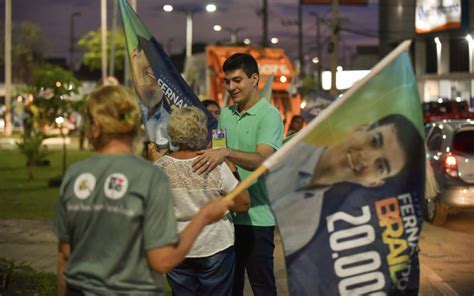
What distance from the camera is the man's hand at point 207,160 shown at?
5051 mm

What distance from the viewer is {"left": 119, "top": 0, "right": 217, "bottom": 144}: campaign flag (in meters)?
6.52

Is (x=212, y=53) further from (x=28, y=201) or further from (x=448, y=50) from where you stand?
(x=448, y=50)

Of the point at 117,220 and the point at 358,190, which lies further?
the point at 358,190

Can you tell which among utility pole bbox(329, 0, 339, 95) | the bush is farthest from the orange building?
utility pole bbox(329, 0, 339, 95)

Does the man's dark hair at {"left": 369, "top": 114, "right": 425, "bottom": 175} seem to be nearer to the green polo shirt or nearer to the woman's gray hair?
the woman's gray hair

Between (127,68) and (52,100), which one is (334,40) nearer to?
(127,68)

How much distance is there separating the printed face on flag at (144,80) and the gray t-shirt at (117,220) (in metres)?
2.98

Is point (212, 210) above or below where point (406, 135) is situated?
below

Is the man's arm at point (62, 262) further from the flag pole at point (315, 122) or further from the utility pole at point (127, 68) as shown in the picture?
the utility pole at point (127, 68)

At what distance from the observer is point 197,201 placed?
17.1 feet

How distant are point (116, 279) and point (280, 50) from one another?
2291 cm

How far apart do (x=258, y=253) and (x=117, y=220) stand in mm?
2334

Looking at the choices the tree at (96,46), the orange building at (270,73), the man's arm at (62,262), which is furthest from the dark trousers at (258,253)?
the tree at (96,46)

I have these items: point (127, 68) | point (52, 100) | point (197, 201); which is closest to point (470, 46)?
point (127, 68)
